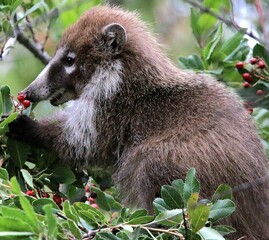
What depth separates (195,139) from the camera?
4.81 meters

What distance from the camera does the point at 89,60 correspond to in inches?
214

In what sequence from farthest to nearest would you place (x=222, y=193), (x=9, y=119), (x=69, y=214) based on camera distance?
(x=9, y=119)
(x=222, y=193)
(x=69, y=214)

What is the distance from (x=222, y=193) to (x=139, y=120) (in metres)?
1.21

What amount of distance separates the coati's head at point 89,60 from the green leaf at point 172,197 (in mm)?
1585

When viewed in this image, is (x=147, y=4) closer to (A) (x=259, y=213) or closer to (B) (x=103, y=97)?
(B) (x=103, y=97)

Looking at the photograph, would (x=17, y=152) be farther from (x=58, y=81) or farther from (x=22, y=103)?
(x=58, y=81)

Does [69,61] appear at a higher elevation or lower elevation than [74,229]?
higher

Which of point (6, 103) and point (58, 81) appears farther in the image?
point (58, 81)

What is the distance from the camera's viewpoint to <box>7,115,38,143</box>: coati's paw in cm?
490

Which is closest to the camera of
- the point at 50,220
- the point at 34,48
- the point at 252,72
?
the point at 50,220

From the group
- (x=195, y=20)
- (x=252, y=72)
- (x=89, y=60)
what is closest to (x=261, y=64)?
(x=252, y=72)

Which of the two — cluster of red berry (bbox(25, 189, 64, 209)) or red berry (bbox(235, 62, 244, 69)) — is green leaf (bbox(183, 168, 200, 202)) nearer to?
cluster of red berry (bbox(25, 189, 64, 209))

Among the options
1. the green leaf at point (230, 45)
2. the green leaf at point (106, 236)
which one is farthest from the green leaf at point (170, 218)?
the green leaf at point (230, 45)

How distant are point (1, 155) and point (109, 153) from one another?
0.83 meters
